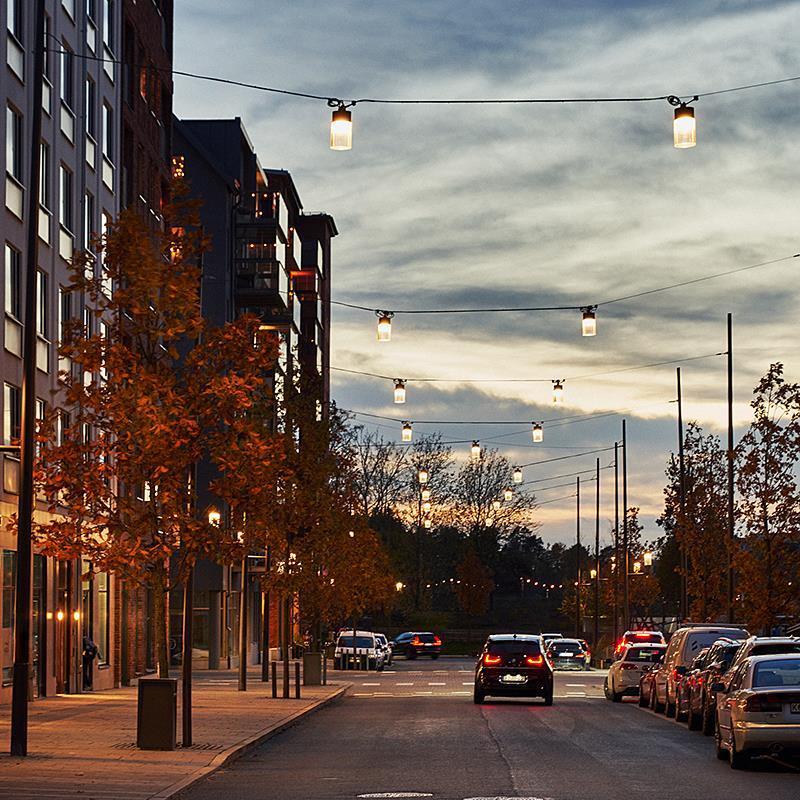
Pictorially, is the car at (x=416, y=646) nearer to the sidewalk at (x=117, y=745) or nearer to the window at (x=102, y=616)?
the window at (x=102, y=616)

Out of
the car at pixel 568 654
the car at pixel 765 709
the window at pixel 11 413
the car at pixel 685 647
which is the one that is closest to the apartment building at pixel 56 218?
the window at pixel 11 413

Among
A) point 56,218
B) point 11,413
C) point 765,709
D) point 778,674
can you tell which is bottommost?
point 765,709

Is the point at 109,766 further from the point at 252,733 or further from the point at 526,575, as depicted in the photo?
the point at 526,575

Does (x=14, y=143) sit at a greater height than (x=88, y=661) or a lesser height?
greater

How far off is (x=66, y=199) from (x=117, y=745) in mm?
23170

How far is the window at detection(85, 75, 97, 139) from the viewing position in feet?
156

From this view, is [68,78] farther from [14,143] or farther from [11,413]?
[11,413]

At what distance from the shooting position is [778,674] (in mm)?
21828

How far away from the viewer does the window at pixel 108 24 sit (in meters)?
49.4

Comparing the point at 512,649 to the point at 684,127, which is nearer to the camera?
the point at 684,127

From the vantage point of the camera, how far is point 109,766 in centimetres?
2114

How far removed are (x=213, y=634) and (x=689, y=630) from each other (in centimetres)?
3894

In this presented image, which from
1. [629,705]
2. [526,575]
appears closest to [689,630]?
[629,705]

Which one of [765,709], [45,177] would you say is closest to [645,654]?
[45,177]
